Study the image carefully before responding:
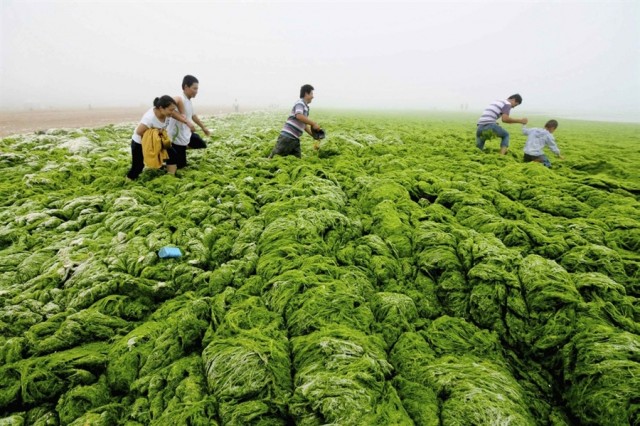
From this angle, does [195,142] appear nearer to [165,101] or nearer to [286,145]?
[165,101]

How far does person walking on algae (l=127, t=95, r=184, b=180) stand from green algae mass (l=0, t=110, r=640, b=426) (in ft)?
2.48

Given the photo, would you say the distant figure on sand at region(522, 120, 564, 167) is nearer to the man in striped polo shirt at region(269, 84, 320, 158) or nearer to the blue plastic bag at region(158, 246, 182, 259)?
the man in striped polo shirt at region(269, 84, 320, 158)

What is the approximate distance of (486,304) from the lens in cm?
316

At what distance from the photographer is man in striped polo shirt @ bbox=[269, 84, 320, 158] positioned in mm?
7277

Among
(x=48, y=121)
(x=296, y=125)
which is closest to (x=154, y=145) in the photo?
(x=296, y=125)

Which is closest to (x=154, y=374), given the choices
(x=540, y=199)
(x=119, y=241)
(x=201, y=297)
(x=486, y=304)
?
(x=201, y=297)

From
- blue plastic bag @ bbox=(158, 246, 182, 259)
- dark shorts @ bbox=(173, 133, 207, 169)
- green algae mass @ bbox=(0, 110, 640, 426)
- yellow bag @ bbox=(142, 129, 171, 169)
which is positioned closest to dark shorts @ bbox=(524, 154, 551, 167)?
green algae mass @ bbox=(0, 110, 640, 426)

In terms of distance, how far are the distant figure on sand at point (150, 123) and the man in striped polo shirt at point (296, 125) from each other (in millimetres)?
2618

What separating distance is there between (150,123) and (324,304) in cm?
526

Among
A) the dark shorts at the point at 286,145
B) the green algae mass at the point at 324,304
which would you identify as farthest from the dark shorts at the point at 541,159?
the dark shorts at the point at 286,145

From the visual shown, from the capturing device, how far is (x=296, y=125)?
7.55m

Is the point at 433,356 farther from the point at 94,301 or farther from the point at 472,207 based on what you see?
the point at 94,301

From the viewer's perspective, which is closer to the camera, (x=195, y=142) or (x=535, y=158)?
(x=195, y=142)

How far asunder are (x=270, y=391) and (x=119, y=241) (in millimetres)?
3254
